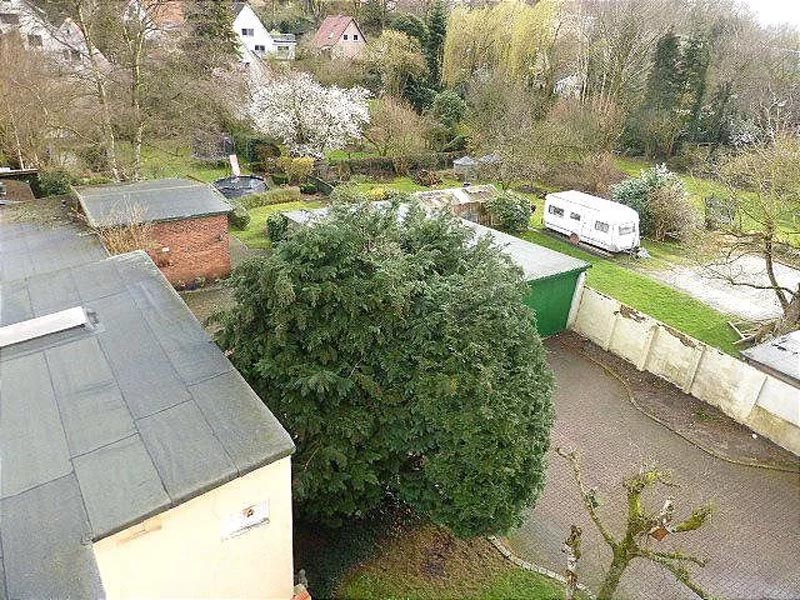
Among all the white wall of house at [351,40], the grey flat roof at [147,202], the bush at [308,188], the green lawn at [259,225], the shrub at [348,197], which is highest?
the white wall of house at [351,40]

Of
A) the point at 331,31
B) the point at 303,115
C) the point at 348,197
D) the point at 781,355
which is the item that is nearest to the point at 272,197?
the point at 303,115

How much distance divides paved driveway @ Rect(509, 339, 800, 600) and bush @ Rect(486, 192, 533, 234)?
1126cm

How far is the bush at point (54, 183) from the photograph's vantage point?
20.8 meters

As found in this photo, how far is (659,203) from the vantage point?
2431 centimetres

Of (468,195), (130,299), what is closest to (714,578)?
(130,299)

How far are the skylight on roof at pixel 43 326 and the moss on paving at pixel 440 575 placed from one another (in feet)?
17.5

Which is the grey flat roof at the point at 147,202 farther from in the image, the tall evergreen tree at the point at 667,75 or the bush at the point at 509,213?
the tall evergreen tree at the point at 667,75

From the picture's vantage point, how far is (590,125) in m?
33.2

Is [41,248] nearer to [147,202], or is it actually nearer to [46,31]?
[147,202]

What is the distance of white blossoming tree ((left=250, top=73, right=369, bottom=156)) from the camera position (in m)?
31.2

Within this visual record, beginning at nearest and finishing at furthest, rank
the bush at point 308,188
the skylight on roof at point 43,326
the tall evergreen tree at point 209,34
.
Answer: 1. the skylight on roof at point 43,326
2. the bush at point 308,188
3. the tall evergreen tree at point 209,34

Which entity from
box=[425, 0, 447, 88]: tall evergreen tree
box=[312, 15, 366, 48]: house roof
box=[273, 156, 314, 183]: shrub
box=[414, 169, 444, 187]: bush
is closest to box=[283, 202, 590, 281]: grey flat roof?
box=[273, 156, 314, 183]: shrub

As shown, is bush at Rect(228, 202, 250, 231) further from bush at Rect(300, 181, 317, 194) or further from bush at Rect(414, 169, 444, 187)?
bush at Rect(414, 169, 444, 187)

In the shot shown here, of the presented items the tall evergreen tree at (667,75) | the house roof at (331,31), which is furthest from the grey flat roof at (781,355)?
the house roof at (331,31)
